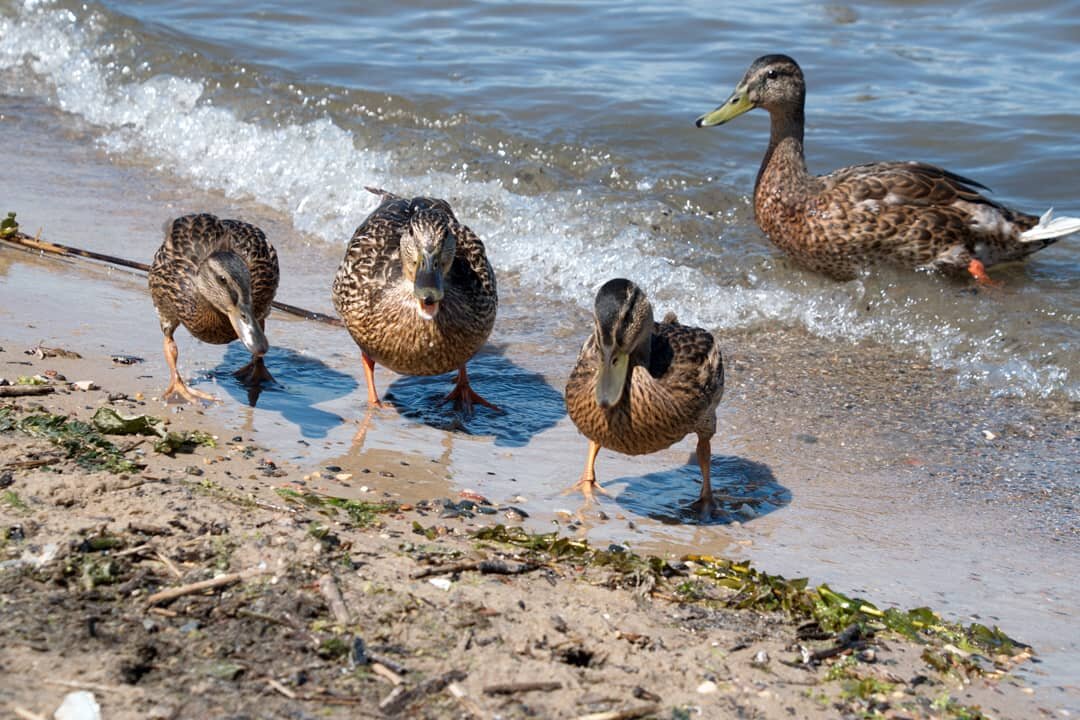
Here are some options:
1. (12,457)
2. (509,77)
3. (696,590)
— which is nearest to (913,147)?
(509,77)

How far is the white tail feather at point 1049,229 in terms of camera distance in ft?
29.8

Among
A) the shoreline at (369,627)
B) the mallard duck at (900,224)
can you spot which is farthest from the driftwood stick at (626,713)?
the mallard duck at (900,224)

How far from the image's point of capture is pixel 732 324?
8.53 meters

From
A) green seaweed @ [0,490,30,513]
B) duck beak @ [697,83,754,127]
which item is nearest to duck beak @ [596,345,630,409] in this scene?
green seaweed @ [0,490,30,513]

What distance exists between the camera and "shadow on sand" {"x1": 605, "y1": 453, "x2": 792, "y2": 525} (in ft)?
18.5

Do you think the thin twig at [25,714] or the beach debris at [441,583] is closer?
the thin twig at [25,714]

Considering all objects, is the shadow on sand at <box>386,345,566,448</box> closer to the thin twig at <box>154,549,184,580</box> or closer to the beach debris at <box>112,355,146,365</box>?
the beach debris at <box>112,355,146,365</box>

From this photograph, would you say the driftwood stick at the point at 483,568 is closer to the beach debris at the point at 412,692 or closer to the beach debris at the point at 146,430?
the beach debris at the point at 412,692

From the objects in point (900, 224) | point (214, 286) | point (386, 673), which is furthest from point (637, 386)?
point (900, 224)

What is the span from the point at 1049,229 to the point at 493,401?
14.5 ft

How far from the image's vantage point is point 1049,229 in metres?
9.14

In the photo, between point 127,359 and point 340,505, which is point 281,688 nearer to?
point 340,505

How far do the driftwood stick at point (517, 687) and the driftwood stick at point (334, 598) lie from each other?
490mm

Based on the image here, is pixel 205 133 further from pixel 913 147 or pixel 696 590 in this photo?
pixel 696 590
